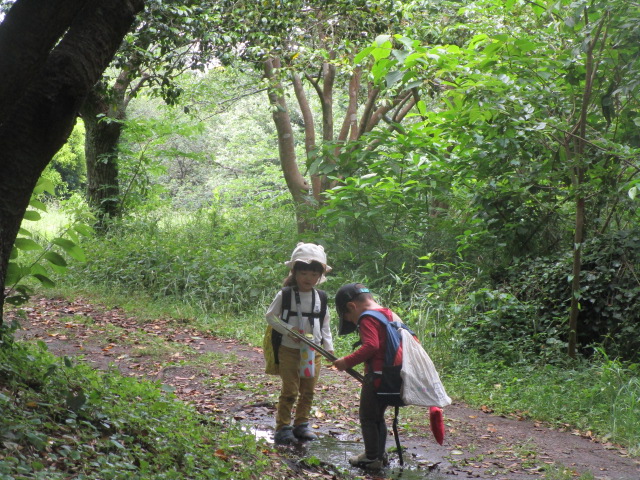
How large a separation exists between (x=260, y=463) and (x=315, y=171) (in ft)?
27.1

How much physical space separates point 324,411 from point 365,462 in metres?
1.71

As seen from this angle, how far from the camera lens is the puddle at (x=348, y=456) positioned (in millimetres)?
5070

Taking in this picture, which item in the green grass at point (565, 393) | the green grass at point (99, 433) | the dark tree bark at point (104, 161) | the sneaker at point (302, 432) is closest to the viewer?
the green grass at point (99, 433)

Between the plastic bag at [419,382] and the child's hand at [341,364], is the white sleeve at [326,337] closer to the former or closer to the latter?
the child's hand at [341,364]

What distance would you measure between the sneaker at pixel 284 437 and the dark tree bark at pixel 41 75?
7.80ft

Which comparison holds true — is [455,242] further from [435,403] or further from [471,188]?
[435,403]

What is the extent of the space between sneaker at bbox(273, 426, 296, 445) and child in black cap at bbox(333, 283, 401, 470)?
57cm

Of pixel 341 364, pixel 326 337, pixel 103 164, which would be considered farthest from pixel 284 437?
pixel 103 164

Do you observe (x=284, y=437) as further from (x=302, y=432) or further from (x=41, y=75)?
(x=41, y=75)

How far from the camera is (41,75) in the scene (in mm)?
4027

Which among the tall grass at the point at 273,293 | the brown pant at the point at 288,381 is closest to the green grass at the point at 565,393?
the tall grass at the point at 273,293

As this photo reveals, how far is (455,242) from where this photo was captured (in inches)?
452

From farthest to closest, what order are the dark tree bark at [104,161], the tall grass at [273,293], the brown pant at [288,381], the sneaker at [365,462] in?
the dark tree bark at [104,161], the tall grass at [273,293], the brown pant at [288,381], the sneaker at [365,462]

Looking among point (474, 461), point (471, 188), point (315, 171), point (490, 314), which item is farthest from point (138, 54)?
point (474, 461)
